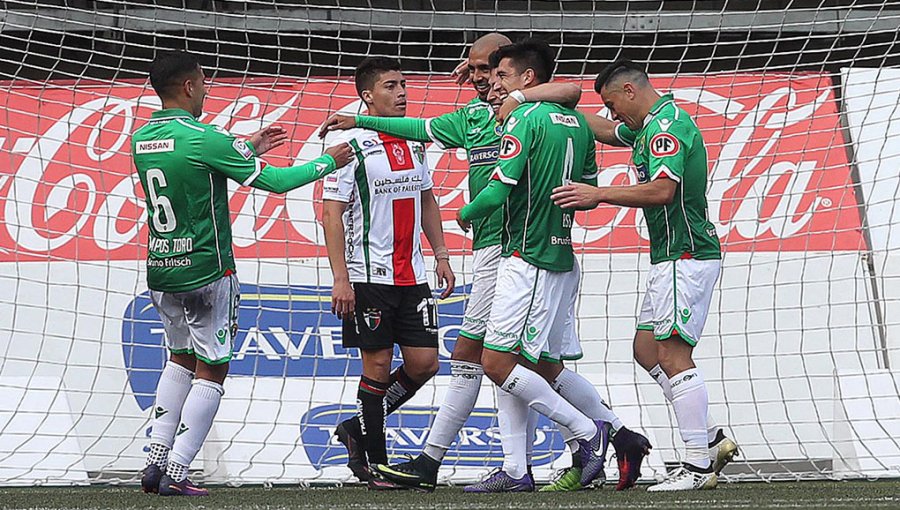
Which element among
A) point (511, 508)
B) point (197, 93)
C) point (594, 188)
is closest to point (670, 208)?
point (594, 188)

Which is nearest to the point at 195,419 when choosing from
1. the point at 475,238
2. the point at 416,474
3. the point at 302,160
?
the point at 416,474

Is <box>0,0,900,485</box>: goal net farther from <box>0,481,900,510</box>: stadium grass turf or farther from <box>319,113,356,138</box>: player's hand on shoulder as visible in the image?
<box>319,113,356,138</box>: player's hand on shoulder

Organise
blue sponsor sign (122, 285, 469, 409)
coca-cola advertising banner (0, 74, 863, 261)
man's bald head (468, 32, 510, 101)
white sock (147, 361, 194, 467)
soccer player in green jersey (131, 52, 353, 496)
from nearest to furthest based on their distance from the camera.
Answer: soccer player in green jersey (131, 52, 353, 496) → white sock (147, 361, 194, 467) → man's bald head (468, 32, 510, 101) → blue sponsor sign (122, 285, 469, 409) → coca-cola advertising banner (0, 74, 863, 261)

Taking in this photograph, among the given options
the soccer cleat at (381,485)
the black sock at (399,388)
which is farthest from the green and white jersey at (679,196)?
the soccer cleat at (381,485)

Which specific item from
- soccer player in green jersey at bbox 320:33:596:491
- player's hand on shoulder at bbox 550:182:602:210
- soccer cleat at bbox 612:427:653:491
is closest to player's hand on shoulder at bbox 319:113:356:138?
soccer player in green jersey at bbox 320:33:596:491

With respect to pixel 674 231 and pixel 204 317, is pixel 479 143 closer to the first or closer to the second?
pixel 674 231

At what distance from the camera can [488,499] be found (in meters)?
4.48

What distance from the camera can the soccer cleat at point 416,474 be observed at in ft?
16.6

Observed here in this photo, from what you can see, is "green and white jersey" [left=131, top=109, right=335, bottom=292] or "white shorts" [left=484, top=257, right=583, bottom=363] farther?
"green and white jersey" [left=131, top=109, right=335, bottom=292]

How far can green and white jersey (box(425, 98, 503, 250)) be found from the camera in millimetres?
5336

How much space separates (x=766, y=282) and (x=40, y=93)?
14.7ft

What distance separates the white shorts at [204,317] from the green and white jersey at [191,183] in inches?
2.0

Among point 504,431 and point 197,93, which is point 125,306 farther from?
point 504,431

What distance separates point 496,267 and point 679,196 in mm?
898
